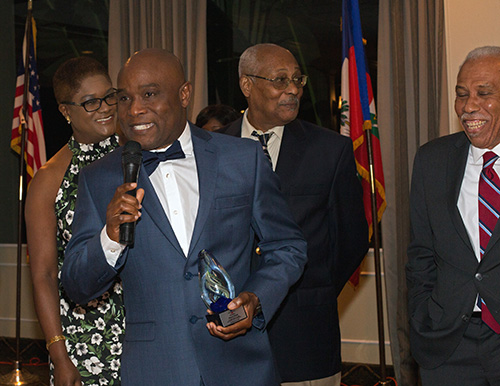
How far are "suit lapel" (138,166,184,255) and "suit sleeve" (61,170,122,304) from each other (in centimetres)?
15

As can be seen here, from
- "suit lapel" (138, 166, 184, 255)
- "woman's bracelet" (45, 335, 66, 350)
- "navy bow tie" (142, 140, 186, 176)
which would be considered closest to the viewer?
"suit lapel" (138, 166, 184, 255)

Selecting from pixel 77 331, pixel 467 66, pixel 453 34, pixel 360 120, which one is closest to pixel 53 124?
pixel 360 120

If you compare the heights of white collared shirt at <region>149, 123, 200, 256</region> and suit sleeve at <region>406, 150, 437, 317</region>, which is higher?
white collared shirt at <region>149, 123, 200, 256</region>

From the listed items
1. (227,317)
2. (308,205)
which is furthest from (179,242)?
(308,205)

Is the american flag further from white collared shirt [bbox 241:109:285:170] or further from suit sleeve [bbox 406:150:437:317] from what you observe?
suit sleeve [bbox 406:150:437:317]

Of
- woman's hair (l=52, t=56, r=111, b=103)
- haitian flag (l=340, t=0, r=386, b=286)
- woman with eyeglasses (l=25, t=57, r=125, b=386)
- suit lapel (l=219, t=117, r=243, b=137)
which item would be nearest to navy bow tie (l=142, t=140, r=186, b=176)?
woman with eyeglasses (l=25, t=57, r=125, b=386)

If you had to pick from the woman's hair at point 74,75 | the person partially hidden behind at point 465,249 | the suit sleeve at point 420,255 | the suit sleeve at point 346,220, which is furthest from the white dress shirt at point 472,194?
the woman's hair at point 74,75

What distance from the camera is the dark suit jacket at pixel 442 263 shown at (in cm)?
276

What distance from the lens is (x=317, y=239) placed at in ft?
11.1

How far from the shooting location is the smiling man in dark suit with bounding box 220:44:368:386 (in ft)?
11.0

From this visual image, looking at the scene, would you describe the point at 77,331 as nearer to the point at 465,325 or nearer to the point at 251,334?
the point at 251,334

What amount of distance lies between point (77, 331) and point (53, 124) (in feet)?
17.4

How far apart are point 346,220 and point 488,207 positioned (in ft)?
2.79

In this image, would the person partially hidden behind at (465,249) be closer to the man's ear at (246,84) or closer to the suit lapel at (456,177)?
the suit lapel at (456,177)
